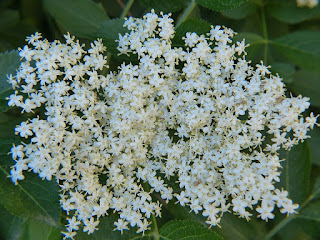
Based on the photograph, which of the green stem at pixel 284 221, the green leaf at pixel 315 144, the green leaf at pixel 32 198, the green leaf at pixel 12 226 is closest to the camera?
the green leaf at pixel 32 198

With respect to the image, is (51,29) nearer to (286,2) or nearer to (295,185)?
(286,2)

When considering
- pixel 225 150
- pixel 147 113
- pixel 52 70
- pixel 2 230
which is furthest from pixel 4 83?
pixel 225 150

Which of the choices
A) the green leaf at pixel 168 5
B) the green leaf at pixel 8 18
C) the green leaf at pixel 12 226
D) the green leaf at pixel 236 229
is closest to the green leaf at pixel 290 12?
the green leaf at pixel 168 5

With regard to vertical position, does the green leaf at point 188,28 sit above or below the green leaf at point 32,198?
above

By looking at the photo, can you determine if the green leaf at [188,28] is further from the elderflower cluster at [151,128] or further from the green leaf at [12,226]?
the green leaf at [12,226]

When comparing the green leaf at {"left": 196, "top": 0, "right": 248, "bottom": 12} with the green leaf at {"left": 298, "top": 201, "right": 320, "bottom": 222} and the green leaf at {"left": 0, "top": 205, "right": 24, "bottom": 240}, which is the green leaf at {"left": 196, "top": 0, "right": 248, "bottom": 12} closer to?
the green leaf at {"left": 298, "top": 201, "right": 320, "bottom": 222}

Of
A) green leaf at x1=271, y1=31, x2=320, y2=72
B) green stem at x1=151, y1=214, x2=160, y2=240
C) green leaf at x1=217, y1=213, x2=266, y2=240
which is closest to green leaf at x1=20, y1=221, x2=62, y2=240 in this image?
green stem at x1=151, y1=214, x2=160, y2=240

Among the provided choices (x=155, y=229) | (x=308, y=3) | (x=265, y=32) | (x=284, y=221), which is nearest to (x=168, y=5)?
(x=265, y=32)
